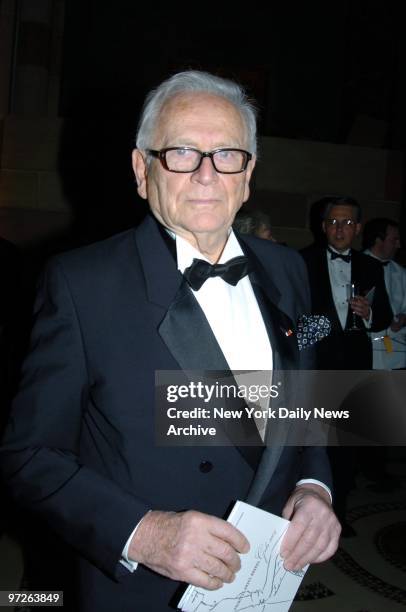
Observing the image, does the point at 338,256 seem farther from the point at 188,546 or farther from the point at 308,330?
the point at 188,546

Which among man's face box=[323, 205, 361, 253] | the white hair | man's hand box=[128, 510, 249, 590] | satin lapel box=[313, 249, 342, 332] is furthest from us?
man's face box=[323, 205, 361, 253]

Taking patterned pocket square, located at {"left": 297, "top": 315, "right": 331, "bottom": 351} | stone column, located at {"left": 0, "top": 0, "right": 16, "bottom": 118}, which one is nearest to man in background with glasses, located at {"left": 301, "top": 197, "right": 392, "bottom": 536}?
patterned pocket square, located at {"left": 297, "top": 315, "right": 331, "bottom": 351}

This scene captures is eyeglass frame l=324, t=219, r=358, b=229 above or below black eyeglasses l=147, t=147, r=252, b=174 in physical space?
above

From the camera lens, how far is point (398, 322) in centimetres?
431

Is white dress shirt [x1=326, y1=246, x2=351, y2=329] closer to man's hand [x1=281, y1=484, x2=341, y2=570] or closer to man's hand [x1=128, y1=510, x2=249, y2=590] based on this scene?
man's hand [x1=281, y1=484, x2=341, y2=570]

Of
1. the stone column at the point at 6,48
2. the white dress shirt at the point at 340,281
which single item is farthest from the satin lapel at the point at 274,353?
the stone column at the point at 6,48

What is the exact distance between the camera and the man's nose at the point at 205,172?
1279 mm

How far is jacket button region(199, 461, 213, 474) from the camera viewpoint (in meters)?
1.22

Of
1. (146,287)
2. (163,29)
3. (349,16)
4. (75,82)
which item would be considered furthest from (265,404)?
(349,16)

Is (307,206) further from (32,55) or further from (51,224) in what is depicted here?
(32,55)

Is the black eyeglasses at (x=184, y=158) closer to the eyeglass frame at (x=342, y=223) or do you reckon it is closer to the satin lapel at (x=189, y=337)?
the satin lapel at (x=189, y=337)

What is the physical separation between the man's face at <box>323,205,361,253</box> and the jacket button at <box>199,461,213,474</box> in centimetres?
313

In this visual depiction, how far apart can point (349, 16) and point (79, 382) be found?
10.6 metres

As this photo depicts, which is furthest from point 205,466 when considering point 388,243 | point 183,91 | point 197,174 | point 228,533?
point 388,243
